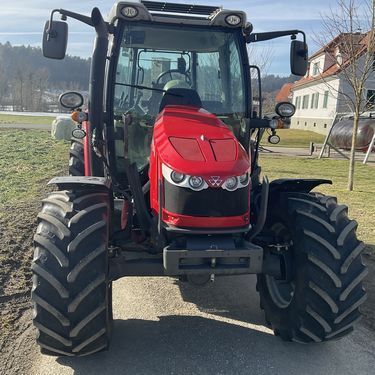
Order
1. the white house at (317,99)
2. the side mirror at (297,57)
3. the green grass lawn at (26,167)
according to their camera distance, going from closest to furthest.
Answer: the side mirror at (297,57)
the green grass lawn at (26,167)
the white house at (317,99)

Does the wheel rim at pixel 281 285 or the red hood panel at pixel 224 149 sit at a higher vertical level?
the red hood panel at pixel 224 149

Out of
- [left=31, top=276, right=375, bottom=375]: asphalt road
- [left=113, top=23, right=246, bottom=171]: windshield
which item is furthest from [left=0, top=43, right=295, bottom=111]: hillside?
[left=31, top=276, right=375, bottom=375]: asphalt road

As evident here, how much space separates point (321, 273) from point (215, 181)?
1.03 m

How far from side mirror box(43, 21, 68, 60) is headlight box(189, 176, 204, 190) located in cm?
158

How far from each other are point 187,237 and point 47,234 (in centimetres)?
94

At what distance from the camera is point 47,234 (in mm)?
3154

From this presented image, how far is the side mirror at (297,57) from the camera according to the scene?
14.5ft

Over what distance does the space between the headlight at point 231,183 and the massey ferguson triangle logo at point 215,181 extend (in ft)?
0.15

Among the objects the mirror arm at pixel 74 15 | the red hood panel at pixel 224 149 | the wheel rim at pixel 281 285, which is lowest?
the wheel rim at pixel 281 285

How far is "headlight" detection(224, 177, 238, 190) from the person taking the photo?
10.5ft

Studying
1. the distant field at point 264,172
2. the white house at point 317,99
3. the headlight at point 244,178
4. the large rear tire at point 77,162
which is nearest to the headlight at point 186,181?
the headlight at point 244,178

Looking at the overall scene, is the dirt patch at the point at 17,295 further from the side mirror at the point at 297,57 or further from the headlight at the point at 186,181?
the side mirror at the point at 297,57

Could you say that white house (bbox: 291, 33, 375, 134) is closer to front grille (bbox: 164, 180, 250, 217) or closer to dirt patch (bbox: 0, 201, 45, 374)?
dirt patch (bbox: 0, 201, 45, 374)

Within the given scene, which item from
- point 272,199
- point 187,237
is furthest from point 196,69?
point 187,237
